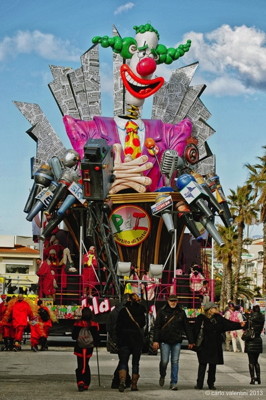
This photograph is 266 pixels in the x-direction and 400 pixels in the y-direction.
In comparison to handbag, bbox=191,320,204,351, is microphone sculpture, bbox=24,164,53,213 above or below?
above

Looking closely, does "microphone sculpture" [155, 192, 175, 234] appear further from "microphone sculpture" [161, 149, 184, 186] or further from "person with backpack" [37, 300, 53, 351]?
"person with backpack" [37, 300, 53, 351]

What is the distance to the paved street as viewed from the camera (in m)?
13.9

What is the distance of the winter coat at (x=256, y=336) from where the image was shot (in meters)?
17.5

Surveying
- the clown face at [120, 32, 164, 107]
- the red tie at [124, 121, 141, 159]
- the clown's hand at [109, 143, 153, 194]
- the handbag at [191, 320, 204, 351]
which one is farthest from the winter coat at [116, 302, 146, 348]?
the clown face at [120, 32, 164, 107]

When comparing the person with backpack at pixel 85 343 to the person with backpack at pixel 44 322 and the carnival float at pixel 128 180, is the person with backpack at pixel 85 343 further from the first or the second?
the carnival float at pixel 128 180

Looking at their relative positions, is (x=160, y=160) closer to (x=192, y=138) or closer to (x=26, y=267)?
(x=192, y=138)

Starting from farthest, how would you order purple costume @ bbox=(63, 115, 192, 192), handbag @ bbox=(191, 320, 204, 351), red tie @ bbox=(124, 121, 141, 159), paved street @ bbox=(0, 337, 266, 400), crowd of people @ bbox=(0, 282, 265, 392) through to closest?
purple costume @ bbox=(63, 115, 192, 192)
red tie @ bbox=(124, 121, 141, 159)
handbag @ bbox=(191, 320, 204, 351)
crowd of people @ bbox=(0, 282, 265, 392)
paved street @ bbox=(0, 337, 266, 400)

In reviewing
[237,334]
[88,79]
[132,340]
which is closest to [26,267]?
[88,79]

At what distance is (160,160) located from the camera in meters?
34.2

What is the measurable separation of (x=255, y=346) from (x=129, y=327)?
3325 mm

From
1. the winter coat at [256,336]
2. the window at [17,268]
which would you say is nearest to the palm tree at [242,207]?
the window at [17,268]

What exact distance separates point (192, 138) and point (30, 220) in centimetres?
673

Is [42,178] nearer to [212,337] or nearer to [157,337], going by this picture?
[157,337]

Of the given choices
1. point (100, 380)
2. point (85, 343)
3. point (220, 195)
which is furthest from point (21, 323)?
point (85, 343)
